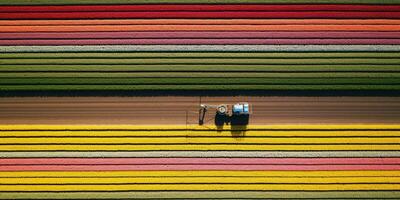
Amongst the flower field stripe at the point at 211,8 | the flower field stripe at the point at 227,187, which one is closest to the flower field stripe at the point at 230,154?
the flower field stripe at the point at 227,187

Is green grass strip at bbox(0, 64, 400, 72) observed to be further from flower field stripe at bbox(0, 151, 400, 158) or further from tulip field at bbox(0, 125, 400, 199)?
flower field stripe at bbox(0, 151, 400, 158)

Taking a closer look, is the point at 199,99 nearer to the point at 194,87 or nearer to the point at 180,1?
the point at 194,87

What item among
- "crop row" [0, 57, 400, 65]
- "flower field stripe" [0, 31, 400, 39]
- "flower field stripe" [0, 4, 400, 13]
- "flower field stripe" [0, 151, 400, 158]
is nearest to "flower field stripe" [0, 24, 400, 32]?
"flower field stripe" [0, 31, 400, 39]

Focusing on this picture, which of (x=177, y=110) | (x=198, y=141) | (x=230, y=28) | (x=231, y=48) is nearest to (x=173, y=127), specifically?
(x=177, y=110)

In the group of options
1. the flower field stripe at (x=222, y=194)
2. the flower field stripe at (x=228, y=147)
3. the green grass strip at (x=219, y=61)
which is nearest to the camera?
the flower field stripe at (x=222, y=194)

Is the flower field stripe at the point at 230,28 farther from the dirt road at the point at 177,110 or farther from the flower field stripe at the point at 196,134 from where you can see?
the flower field stripe at the point at 196,134

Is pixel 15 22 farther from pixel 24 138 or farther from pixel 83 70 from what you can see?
pixel 24 138
